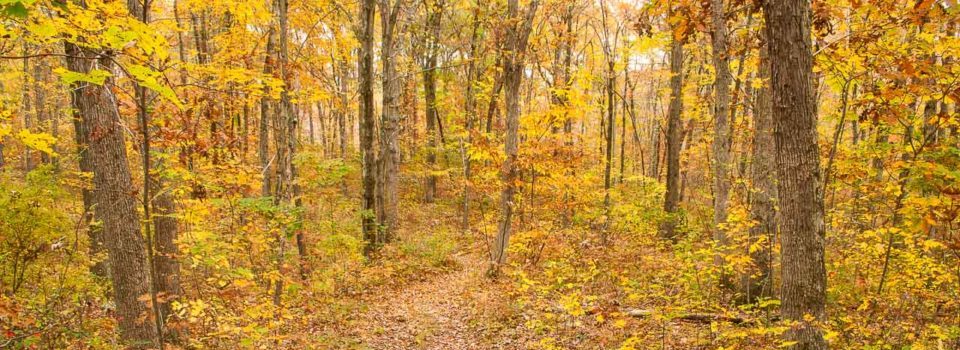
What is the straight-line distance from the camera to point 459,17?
2150 cm

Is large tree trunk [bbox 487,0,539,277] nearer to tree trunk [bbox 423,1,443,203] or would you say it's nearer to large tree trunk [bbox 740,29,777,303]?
large tree trunk [bbox 740,29,777,303]

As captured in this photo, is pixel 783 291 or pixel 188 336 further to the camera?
pixel 188 336

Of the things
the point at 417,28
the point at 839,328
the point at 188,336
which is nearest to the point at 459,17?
the point at 417,28

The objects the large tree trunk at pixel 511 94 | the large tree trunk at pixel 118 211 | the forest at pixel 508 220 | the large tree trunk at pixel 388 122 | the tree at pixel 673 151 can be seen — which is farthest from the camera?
the tree at pixel 673 151

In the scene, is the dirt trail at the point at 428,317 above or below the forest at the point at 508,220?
below

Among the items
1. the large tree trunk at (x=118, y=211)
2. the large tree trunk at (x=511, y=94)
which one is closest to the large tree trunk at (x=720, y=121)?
the large tree trunk at (x=511, y=94)

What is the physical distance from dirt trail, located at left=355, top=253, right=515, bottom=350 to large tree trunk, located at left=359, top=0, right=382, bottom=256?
70.2 inches

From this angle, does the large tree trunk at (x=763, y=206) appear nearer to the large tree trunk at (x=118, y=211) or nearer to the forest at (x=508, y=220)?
the forest at (x=508, y=220)

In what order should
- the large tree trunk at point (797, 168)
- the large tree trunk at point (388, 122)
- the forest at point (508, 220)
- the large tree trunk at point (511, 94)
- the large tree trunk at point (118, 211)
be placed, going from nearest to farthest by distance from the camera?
the large tree trunk at point (797, 168)
the forest at point (508, 220)
the large tree trunk at point (118, 211)
the large tree trunk at point (511, 94)
the large tree trunk at point (388, 122)

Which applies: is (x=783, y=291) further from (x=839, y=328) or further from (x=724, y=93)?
(x=724, y=93)

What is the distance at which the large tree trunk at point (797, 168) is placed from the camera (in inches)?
154

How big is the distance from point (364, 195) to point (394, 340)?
474cm

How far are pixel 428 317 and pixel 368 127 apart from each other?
4743 mm

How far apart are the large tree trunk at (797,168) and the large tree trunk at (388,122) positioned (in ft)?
30.0
